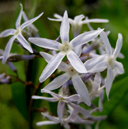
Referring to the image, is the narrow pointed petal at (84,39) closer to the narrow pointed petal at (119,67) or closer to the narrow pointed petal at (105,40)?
the narrow pointed petal at (105,40)

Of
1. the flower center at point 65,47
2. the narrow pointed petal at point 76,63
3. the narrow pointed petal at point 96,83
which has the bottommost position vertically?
the narrow pointed petal at point 96,83


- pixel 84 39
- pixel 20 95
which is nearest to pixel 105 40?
pixel 84 39

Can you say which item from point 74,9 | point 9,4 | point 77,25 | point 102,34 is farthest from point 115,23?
point 9,4

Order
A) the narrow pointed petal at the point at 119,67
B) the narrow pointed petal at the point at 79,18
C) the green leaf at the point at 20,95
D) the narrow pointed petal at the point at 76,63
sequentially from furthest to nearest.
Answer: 1. the green leaf at the point at 20,95
2. the narrow pointed petal at the point at 79,18
3. the narrow pointed petal at the point at 119,67
4. the narrow pointed petal at the point at 76,63

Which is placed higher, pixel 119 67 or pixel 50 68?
pixel 50 68

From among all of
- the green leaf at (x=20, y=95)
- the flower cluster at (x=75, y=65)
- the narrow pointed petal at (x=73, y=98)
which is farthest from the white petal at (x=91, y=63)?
the green leaf at (x=20, y=95)

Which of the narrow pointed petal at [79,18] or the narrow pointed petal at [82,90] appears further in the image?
the narrow pointed petal at [79,18]

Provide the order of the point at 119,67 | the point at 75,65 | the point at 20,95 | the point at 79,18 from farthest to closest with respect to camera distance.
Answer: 1. the point at 20,95
2. the point at 79,18
3. the point at 119,67
4. the point at 75,65

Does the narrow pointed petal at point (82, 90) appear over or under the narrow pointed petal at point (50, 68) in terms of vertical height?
under

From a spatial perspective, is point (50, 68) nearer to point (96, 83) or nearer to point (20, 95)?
point (96, 83)
